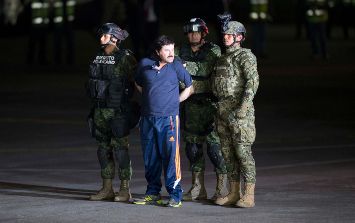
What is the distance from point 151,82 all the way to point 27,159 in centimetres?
387

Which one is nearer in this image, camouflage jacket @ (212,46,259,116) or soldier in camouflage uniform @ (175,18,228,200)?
camouflage jacket @ (212,46,259,116)

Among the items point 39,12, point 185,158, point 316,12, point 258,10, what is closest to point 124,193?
point 185,158

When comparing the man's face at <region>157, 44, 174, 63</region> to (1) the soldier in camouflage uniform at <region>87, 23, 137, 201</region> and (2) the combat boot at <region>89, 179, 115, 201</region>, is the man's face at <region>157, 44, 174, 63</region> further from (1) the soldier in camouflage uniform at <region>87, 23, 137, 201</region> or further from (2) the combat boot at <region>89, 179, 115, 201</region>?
(2) the combat boot at <region>89, 179, 115, 201</region>

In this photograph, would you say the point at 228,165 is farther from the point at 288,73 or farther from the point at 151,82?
the point at 288,73

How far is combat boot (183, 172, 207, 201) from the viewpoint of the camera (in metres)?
13.5

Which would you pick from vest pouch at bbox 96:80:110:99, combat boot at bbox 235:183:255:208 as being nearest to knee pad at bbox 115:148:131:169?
vest pouch at bbox 96:80:110:99

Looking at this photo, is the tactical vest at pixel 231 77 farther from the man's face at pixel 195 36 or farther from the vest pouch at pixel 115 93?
the vest pouch at pixel 115 93

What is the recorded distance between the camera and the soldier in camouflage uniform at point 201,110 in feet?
44.4

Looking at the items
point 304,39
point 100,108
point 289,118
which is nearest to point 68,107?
point 289,118

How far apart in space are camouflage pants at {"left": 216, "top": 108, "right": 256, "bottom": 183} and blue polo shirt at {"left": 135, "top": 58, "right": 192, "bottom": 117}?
0.46 metres

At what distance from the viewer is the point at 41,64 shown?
31.6m

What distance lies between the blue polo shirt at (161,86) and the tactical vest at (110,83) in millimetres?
275

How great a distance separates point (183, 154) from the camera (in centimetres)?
1695

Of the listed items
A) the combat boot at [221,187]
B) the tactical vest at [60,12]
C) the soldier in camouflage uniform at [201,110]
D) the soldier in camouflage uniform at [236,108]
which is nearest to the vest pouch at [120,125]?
the soldier in camouflage uniform at [201,110]
